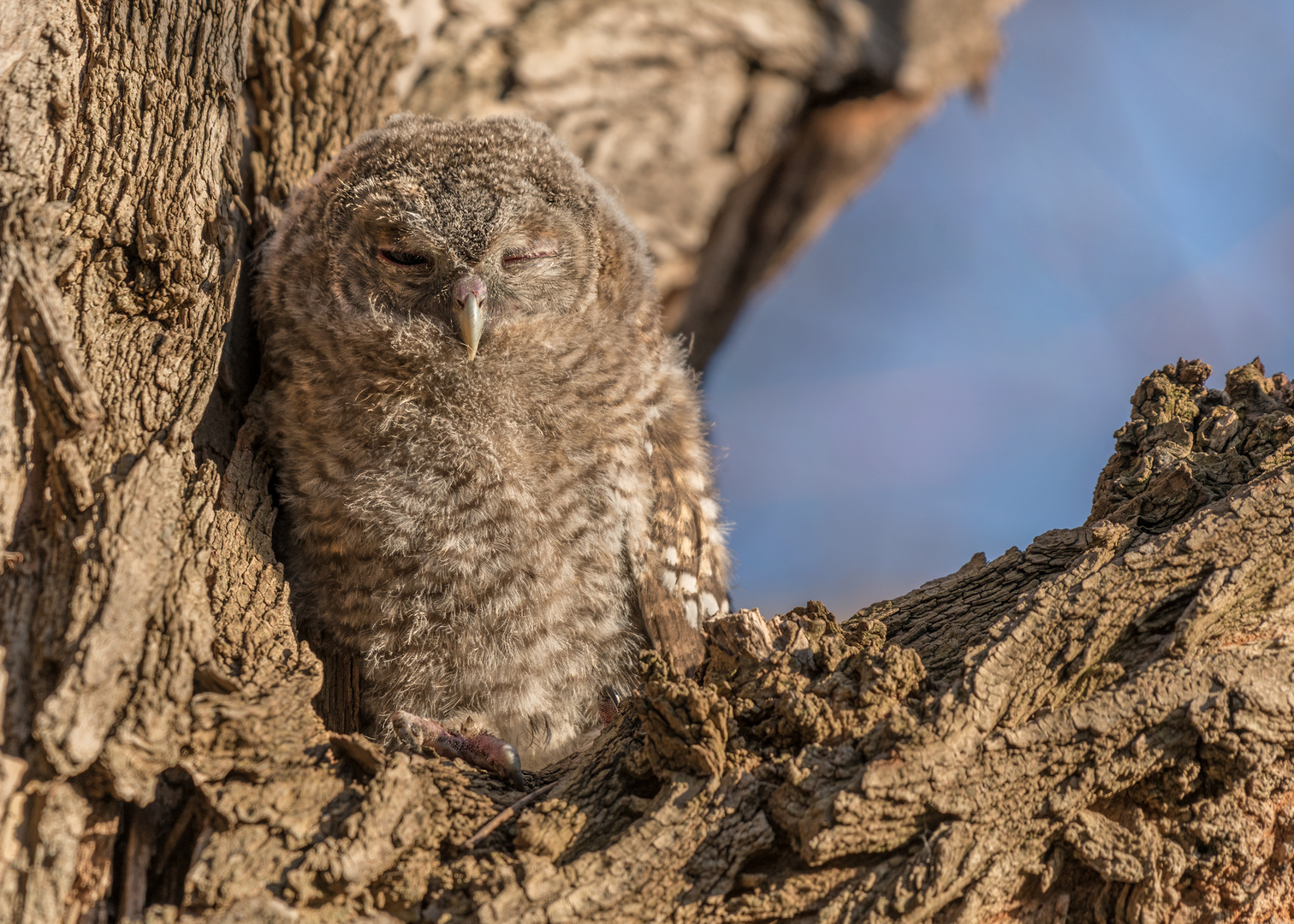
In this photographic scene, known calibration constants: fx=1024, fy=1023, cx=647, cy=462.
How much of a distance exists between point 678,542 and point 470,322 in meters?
0.77

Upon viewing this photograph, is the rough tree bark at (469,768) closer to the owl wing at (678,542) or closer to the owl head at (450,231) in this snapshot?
the owl head at (450,231)

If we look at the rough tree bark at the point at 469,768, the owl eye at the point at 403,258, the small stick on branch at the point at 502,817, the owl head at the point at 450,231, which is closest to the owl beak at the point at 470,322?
the owl head at the point at 450,231

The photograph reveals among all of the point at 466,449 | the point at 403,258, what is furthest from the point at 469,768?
the point at 403,258

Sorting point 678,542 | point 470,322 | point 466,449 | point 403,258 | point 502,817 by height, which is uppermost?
point 403,258

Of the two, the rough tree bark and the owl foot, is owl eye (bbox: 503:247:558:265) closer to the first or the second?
the rough tree bark

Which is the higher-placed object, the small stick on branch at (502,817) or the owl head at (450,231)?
the owl head at (450,231)

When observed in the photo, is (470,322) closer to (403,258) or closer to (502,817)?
(403,258)

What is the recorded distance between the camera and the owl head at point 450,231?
246 centimetres

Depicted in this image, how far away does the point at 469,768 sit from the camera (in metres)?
1.79

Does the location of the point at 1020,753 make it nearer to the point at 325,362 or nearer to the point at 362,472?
the point at 362,472

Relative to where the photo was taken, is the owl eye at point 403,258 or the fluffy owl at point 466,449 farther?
the owl eye at point 403,258

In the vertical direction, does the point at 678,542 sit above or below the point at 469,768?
above

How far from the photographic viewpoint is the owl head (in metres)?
2.46

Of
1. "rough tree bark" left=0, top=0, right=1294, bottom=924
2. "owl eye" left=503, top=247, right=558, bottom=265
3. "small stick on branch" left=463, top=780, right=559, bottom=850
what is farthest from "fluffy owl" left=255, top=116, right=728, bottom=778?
"small stick on branch" left=463, top=780, right=559, bottom=850
